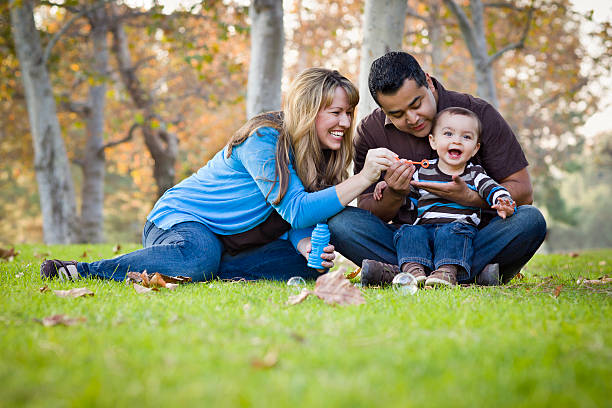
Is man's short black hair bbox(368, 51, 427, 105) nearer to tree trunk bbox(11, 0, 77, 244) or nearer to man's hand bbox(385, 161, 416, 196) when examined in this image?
man's hand bbox(385, 161, 416, 196)

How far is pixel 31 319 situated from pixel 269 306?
3.48ft

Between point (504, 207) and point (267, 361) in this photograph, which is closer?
point (267, 361)

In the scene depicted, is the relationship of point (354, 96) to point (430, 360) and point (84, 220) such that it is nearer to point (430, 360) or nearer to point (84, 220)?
point (430, 360)

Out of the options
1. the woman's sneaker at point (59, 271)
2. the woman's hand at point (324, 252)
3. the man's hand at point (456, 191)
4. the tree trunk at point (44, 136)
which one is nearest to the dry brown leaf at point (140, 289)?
the woman's sneaker at point (59, 271)

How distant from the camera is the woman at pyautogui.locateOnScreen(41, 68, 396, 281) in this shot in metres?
3.54

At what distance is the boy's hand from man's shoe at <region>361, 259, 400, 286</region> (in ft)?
2.73

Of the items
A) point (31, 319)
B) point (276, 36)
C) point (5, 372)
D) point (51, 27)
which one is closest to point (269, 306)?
point (31, 319)

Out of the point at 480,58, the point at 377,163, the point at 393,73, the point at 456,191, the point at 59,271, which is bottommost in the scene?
the point at 59,271

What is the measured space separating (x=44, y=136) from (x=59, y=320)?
32.8 feet

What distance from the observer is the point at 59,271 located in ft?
11.1

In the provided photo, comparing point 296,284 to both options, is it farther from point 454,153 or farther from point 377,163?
point 454,153

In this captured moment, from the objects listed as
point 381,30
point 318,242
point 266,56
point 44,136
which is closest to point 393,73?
point 318,242

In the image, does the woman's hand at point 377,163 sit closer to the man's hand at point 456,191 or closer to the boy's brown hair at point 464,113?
the man's hand at point 456,191

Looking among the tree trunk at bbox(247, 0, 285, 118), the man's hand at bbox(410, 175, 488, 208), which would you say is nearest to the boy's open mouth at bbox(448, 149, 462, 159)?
the man's hand at bbox(410, 175, 488, 208)
